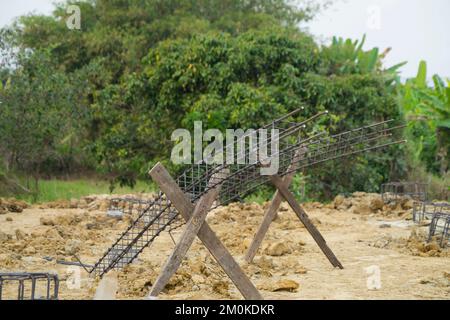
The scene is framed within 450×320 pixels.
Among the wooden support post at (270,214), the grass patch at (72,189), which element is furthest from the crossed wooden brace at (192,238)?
the grass patch at (72,189)

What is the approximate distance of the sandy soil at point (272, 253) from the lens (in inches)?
284

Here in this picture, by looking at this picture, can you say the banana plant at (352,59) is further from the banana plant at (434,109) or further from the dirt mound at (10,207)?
the dirt mound at (10,207)

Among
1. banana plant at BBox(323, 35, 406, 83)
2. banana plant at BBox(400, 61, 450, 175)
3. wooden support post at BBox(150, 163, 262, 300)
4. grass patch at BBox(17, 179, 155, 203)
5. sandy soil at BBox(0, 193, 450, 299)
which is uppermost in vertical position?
banana plant at BBox(323, 35, 406, 83)

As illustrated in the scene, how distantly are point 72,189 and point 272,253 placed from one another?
1274 cm

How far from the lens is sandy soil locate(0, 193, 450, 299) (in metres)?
7.21

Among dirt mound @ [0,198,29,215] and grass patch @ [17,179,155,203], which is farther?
grass patch @ [17,179,155,203]

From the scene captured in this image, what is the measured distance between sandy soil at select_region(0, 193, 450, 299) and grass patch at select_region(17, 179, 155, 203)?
3.33 metres

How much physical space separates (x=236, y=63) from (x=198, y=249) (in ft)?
27.9

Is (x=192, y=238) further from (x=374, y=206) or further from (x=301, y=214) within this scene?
(x=374, y=206)

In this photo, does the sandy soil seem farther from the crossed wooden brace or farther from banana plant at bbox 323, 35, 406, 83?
banana plant at bbox 323, 35, 406, 83

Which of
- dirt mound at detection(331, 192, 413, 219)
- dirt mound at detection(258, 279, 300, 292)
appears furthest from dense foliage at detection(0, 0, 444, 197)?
dirt mound at detection(258, 279, 300, 292)
